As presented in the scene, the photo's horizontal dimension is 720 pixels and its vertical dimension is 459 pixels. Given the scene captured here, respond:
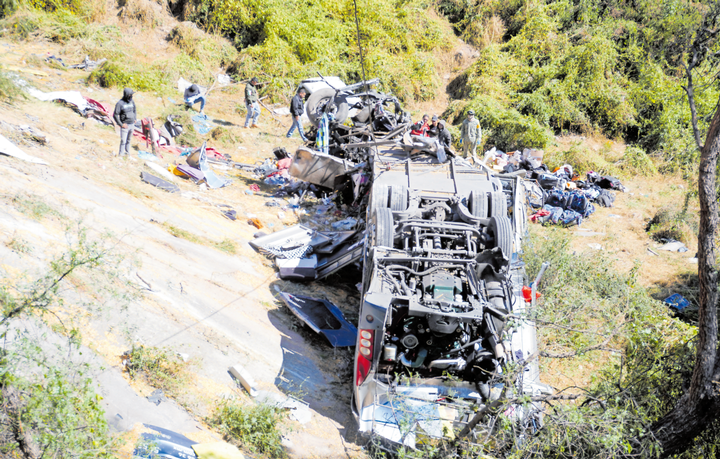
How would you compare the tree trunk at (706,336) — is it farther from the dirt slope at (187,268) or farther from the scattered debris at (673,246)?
the scattered debris at (673,246)

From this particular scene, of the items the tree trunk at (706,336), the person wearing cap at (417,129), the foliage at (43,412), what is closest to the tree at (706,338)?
the tree trunk at (706,336)

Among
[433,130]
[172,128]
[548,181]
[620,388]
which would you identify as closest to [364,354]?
[620,388]

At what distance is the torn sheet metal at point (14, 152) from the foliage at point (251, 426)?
223 inches

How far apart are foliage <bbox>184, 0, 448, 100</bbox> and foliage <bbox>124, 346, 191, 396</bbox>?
1193 centimetres

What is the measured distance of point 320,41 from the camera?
17.5 meters

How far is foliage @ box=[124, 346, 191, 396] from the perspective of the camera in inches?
187

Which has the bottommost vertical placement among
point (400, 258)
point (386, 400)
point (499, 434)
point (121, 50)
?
point (386, 400)

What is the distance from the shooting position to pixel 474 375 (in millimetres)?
4934

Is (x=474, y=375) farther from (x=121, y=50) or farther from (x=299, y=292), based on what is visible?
(x=121, y=50)

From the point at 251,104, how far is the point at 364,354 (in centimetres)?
1002

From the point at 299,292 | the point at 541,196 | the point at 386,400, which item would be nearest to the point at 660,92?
the point at 541,196

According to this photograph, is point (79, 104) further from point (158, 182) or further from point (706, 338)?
point (706, 338)

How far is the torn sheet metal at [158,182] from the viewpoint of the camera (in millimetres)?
9133

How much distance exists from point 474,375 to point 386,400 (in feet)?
3.06
